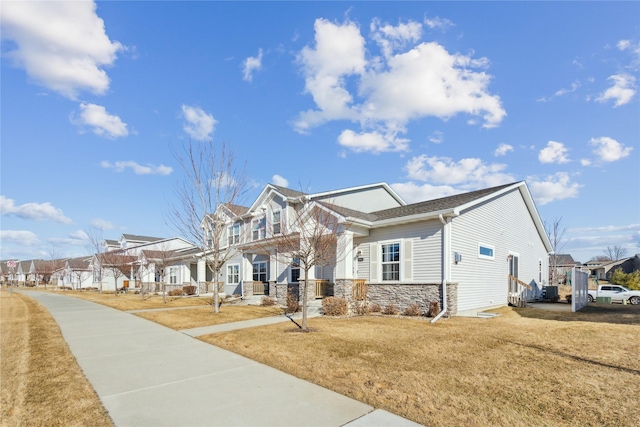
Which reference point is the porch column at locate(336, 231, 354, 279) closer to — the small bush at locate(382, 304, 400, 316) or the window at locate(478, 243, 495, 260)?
the small bush at locate(382, 304, 400, 316)

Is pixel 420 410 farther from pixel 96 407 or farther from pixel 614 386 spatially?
pixel 96 407

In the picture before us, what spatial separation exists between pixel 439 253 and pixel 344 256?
160 inches

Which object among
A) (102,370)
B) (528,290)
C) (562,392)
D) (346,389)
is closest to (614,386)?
(562,392)

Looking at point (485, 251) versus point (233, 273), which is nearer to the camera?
point (485, 251)

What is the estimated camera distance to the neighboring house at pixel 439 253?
1379cm

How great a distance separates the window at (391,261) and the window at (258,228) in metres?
10.6

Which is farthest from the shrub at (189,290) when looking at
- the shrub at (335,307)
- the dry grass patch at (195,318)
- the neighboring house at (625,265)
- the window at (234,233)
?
the neighboring house at (625,265)

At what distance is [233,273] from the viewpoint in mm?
28094

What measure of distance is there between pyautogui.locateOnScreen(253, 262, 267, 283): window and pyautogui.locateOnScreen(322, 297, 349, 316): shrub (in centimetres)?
1028

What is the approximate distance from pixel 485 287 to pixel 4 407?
1577cm

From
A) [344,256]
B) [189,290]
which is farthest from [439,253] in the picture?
[189,290]

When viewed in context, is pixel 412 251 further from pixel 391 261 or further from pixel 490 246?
pixel 490 246

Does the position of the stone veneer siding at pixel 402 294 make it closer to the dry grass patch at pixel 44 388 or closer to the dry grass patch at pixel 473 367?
the dry grass patch at pixel 473 367

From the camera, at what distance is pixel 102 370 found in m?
6.81
